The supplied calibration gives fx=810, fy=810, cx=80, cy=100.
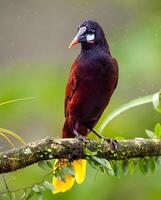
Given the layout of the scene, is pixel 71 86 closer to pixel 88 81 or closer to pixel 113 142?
pixel 88 81

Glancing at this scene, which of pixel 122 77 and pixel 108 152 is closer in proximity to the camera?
pixel 108 152

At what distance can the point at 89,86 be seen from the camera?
3.79m

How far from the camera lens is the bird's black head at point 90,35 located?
12.6ft

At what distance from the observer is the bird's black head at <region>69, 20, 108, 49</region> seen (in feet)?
12.6

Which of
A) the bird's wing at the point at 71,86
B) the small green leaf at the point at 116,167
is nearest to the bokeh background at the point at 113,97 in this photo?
the bird's wing at the point at 71,86

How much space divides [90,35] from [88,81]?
10.0 inches

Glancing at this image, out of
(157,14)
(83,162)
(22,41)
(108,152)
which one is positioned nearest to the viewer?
(108,152)

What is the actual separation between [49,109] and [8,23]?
2.70 metres

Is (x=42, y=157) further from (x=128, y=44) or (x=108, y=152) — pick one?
(x=128, y=44)

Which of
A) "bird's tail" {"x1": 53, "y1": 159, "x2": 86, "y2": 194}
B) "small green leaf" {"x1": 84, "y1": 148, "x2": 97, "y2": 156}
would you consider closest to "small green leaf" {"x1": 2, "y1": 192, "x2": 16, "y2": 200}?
"small green leaf" {"x1": 84, "y1": 148, "x2": 97, "y2": 156}

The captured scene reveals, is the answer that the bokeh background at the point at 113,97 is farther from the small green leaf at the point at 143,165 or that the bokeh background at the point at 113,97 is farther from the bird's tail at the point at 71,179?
the small green leaf at the point at 143,165

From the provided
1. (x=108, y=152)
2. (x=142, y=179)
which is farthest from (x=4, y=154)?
(x=142, y=179)

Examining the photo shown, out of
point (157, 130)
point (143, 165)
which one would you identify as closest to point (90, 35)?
point (157, 130)

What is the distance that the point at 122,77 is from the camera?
4.56 metres
